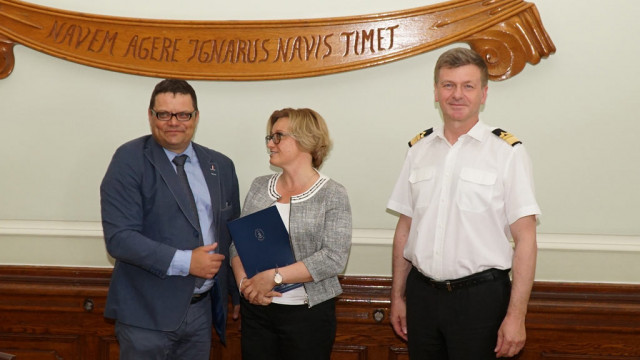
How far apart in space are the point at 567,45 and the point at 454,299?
126cm

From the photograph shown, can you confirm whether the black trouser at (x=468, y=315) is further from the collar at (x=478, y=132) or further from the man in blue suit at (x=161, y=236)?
the man in blue suit at (x=161, y=236)

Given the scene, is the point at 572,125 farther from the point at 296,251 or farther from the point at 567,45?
the point at 296,251

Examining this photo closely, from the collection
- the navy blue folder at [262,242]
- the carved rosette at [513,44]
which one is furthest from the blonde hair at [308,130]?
the carved rosette at [513,44]

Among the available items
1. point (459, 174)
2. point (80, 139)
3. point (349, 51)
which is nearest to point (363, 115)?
point (349, 51)

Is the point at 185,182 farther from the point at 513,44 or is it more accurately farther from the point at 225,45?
the point at 513,44

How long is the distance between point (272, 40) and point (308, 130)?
62 centimetres

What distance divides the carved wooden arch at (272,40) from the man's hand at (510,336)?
1.10m

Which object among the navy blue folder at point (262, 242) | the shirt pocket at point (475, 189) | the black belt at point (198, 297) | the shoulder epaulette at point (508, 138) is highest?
the shoulder epaulette at point (508, 138)

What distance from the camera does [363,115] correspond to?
2.91 m

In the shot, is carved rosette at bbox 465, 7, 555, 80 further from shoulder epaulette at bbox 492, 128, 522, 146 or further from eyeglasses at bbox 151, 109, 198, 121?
eyeglasses at bbox 151, 109, 198, 121

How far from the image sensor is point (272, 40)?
289 cm

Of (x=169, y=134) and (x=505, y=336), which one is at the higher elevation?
(x=169, y=134)

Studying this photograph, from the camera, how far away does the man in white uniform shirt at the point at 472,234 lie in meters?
2.19

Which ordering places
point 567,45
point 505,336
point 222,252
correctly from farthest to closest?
1. point 567,45
2. point 222,252
3. point 505,336
